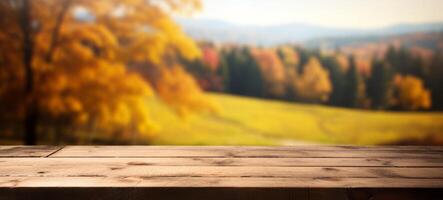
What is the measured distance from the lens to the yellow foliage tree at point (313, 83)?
4.25m

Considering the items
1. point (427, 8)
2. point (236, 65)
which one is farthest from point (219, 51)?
point (427, 8)

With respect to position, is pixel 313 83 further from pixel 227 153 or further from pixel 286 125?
pixel 227 153

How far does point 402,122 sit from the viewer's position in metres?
4.08

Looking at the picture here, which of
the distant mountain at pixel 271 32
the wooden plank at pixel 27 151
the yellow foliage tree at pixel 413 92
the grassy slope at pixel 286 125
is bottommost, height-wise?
the grassy slope at pixel 286 125

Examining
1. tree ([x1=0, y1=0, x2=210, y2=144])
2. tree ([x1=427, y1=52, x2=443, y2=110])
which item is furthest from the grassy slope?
tree ([x1=0, y1=0, x2=210, y2=144])

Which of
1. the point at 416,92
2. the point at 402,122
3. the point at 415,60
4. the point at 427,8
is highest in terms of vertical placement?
the point at 427,8

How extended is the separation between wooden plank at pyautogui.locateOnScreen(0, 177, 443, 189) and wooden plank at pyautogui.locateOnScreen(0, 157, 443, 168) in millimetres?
152

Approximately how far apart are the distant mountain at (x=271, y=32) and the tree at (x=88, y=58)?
0.17 metres

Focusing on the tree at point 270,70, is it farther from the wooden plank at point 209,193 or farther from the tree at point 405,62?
the wooden plank at point 209,193

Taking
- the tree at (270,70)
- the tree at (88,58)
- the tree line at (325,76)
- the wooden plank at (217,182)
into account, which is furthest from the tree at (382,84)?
the wooden plank at (217,182)

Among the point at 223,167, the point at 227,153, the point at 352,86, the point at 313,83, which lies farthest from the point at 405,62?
the point at 223,167

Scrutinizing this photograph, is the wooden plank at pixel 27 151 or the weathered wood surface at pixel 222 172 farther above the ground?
the wooden plank at pixel 27 151

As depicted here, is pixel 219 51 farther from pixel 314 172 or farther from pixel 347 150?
pixel 314 172

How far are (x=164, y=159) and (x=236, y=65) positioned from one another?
3151mm
